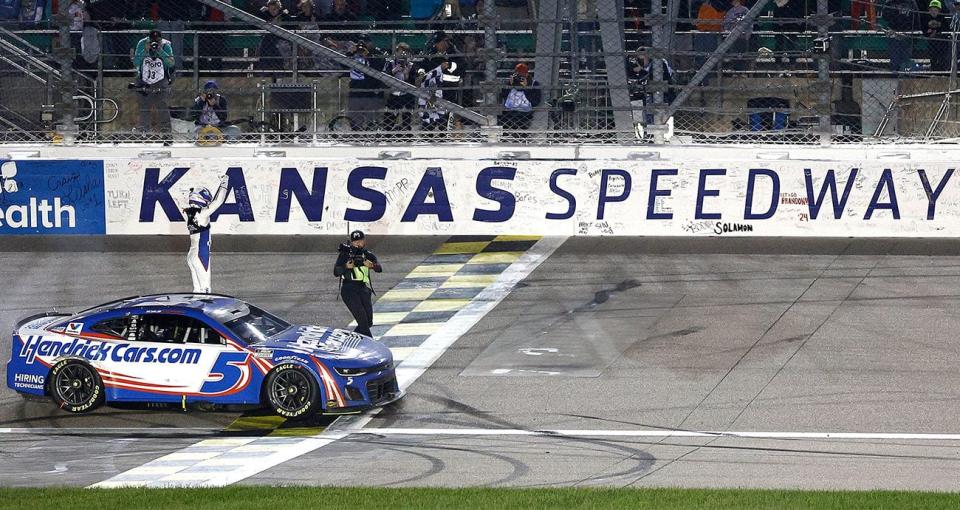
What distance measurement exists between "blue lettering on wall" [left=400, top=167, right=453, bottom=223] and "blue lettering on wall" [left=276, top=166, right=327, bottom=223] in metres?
1.23

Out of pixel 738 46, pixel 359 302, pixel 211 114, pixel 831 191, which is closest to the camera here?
pixel 359 302

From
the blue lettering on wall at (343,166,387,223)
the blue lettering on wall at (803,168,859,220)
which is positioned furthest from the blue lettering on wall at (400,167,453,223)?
the blue lettering on wall at (803,168,859,220)

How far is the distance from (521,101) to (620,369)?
6.84 m

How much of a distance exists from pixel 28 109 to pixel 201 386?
9.44 meters

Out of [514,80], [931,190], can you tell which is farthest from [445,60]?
[931,190]

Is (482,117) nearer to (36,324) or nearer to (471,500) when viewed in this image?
(36,324)

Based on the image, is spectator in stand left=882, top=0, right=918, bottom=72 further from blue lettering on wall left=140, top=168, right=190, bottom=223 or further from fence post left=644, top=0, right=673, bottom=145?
blue lettering on wall left=140, top=168, right=190, bottom=223

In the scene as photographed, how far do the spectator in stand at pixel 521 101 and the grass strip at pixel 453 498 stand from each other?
1102 centimetres

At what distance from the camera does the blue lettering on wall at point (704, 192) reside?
19.6 meters

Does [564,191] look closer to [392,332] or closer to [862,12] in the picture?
[392,332]

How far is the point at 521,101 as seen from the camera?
67.1 feet

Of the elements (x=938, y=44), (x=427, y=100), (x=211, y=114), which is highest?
(x=938, y=44)

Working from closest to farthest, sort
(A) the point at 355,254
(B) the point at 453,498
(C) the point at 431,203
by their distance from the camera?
(B) the point at 453,498
(A) the point at 355,254
(C) the point at 431,203

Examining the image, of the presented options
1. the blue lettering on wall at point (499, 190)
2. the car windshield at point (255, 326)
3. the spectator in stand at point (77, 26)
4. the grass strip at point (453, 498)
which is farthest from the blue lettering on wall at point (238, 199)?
the grass strip at point (453, 498)
